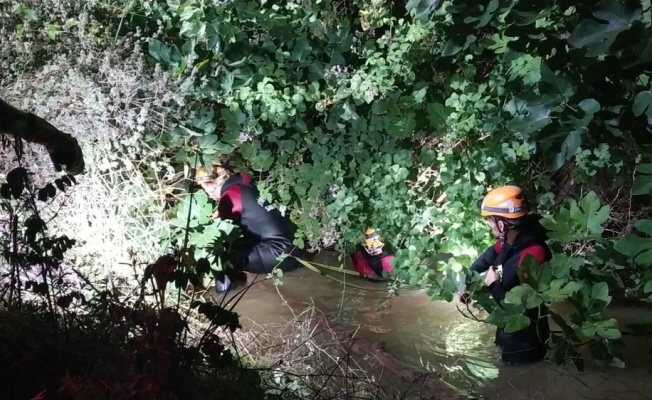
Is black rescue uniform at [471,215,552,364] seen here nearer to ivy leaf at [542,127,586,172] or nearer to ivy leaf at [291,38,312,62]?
ivy leaf at [542,127,586,172]

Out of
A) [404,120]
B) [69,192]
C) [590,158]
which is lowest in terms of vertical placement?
[590,158]

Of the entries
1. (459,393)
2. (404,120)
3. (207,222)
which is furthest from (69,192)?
(459,393)

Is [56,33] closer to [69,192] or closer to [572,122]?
[69,192]

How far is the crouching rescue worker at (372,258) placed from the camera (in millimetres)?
A: 5844

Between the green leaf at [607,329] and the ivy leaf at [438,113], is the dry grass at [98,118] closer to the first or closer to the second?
the ivy leaf at [438,113]

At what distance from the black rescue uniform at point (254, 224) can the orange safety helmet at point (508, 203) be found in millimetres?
2098

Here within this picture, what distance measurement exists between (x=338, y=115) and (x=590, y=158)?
203 cm

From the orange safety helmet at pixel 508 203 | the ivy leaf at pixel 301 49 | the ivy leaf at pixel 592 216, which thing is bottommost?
the ivy leaf at pixel 592 216

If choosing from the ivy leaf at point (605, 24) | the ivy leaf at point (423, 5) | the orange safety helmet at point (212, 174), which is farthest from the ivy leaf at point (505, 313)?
the orange safety helmet at point (212, 174)

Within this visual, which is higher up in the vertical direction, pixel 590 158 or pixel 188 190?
pixel 188 190

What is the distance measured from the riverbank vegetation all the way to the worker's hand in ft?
→ 1.28

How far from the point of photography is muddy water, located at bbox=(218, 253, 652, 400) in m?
4.13

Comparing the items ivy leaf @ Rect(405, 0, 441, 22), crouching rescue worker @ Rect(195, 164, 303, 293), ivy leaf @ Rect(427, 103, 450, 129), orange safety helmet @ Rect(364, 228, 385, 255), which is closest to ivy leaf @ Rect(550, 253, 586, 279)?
ivy leaf @ Rect(405, 0, 441, 22)

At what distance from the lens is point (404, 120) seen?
5094 mm
